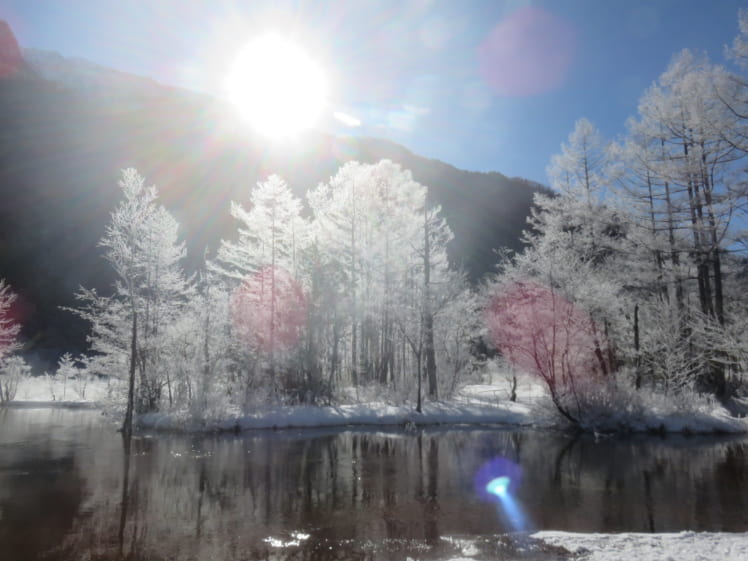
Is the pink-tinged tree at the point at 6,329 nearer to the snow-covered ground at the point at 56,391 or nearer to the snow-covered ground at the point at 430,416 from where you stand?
the snow-covered ground at the point at 56,391

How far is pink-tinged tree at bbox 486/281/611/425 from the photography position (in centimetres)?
1778

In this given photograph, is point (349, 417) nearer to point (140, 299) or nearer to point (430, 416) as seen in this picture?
point (430, 416)

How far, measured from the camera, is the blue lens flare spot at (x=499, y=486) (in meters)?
9.49

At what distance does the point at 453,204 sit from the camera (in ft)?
227

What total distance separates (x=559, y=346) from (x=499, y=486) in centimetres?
956

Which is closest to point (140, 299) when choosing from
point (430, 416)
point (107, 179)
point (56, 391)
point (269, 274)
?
point (269, 274)

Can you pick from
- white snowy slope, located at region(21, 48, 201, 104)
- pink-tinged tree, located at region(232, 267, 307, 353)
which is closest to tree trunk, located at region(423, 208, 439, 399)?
pink-tinged tree, located at region(232, 267, 307, 353)

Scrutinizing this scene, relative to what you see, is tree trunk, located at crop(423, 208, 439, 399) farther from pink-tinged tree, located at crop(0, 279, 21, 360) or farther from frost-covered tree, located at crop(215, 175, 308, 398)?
pink-tinged tree, located at crop(0, 279, 21, 360)

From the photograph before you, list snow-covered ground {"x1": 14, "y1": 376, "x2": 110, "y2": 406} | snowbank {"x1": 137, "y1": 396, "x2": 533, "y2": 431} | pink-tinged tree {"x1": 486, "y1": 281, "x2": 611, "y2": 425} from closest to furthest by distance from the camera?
1. pink-tinged tree {"x1": 486, "y1": 281, "x2": 611, "y2": 425}
2. snowbank {"x1": 137, "y1": 396, "x2": 533, "y2": 431}
3. snow-covered ground {"x1": 14, "y1": 376, "x2": 110, "y2": 406}

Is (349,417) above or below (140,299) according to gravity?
below

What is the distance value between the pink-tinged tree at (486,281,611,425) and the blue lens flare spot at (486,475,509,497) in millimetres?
7916

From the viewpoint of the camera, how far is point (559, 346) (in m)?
18.3

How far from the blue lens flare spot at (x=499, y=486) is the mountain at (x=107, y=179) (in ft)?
139

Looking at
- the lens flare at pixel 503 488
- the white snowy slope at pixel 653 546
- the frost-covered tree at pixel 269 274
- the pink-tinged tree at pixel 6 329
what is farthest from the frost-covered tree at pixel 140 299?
the white snowy slope at pixel 653 546
